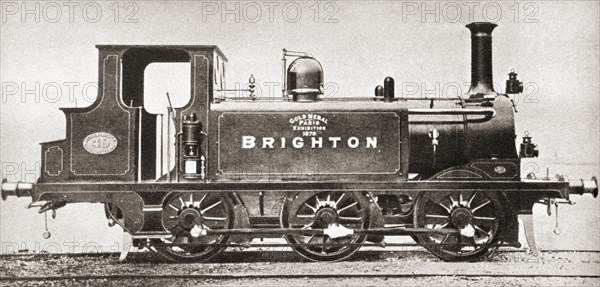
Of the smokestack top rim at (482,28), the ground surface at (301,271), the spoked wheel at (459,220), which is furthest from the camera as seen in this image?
the smokestack top rim at (482,28)

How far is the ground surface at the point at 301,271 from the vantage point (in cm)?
798

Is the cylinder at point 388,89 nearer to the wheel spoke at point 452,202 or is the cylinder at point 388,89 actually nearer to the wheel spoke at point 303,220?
the wheel spoke at point 452,202

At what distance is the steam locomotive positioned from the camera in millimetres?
8852

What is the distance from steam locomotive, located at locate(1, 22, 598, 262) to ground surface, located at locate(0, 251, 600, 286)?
0.30 m

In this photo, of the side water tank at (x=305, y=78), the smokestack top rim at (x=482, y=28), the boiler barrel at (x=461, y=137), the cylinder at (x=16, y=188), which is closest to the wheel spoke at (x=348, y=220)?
the boiler barrel at (x=461, y=137)

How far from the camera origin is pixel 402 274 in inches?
320

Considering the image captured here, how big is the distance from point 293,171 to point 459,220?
2.20m

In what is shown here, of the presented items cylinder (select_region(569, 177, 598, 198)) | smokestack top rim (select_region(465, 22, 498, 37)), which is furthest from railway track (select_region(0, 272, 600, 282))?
smokestack top rim (select_region(465, 22, 498, 37))

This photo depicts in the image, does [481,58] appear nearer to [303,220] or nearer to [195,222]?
[303,220]

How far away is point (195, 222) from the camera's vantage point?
887 cm

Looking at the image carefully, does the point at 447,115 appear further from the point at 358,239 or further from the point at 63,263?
the point at 63,263

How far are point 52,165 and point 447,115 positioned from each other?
5212mm

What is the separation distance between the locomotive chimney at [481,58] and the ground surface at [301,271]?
91.2 inches

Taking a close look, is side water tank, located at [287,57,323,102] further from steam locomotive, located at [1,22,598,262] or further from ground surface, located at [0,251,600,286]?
ground surface, located at [0,251,600,286]
